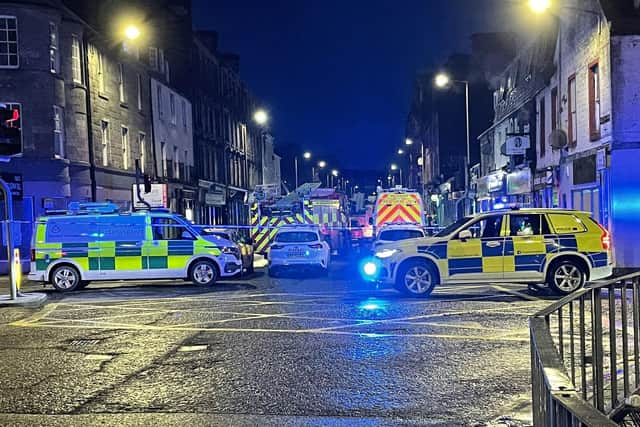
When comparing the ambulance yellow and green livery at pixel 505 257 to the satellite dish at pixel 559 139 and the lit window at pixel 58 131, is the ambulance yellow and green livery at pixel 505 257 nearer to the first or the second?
the satellite dish at pixel 559 139

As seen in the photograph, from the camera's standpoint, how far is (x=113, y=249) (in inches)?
603

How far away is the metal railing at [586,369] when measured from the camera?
263 cm

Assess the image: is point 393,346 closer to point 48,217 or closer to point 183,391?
point 183,391

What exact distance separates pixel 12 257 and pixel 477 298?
30.5 ft

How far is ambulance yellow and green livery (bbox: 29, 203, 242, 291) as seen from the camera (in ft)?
50.2

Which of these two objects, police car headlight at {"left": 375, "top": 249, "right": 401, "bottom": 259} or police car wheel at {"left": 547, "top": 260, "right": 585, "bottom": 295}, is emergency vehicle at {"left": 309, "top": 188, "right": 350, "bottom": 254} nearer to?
police car headlight at {"left": 375, "top": 249, "right": 401, "bottom": 259}

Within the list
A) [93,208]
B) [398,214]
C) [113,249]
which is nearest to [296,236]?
[113,249]

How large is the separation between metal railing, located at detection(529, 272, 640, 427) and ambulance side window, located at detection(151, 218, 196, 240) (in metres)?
10.1

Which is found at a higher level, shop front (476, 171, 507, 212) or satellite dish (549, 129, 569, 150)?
satellite dish (549, 129, 569, 150)

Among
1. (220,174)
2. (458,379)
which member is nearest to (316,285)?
(458,379)

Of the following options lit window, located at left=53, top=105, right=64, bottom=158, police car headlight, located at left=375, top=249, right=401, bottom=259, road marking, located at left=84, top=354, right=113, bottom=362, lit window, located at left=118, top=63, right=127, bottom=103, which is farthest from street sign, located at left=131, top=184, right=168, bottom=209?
road marking, located at left=84, top=354, right=113, bottom=362

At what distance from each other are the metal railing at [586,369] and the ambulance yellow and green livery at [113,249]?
10.0 m

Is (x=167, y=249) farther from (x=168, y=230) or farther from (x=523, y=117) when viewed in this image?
(x=523, y=117)

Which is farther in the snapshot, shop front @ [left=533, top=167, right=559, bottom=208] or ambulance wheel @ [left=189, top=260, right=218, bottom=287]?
shop front @ [left=533, top=167, right=559, bottom=208]
